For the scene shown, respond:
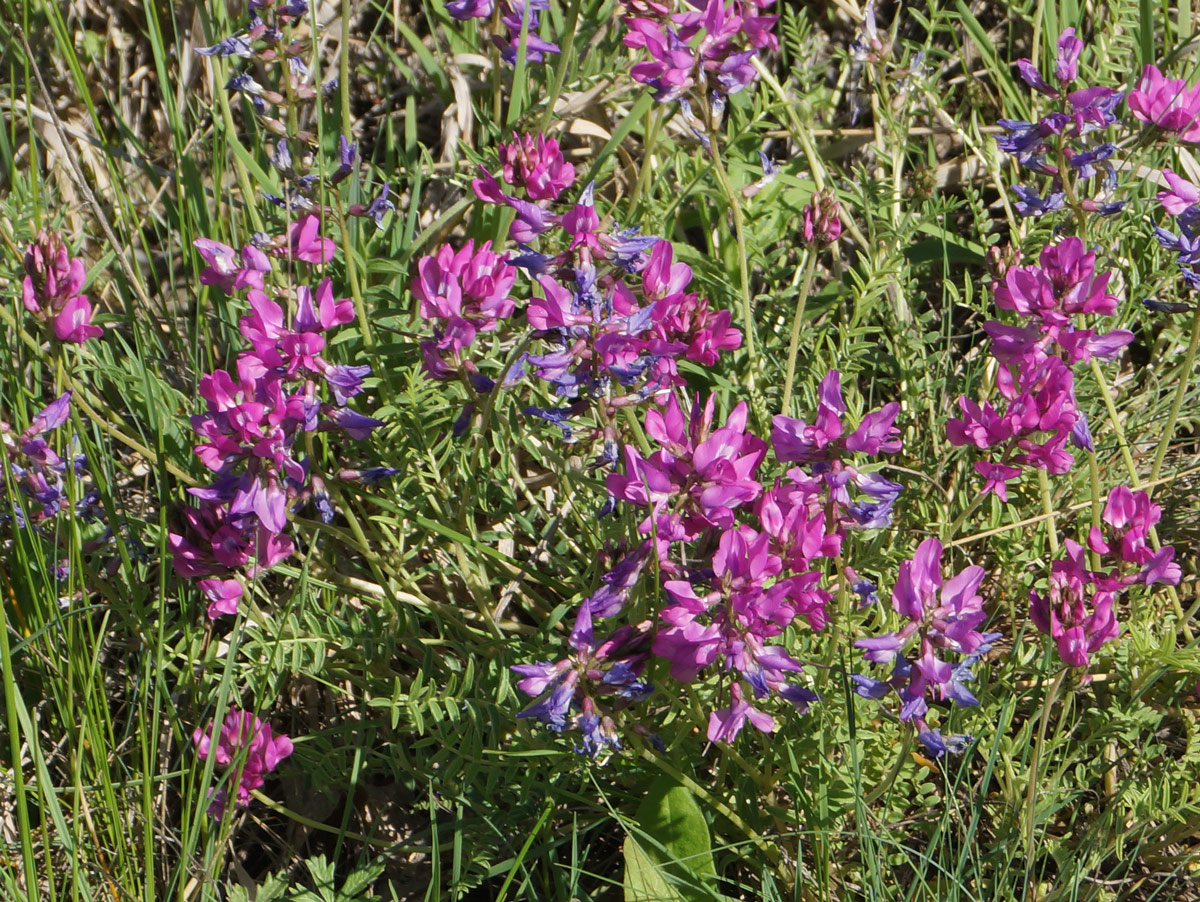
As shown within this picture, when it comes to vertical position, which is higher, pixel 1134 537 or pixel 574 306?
pixel 574 306

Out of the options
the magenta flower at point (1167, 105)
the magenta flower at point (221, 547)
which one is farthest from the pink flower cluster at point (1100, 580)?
the magenta flower at point (221, 547)

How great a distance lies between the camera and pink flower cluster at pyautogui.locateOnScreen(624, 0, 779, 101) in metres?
2.06

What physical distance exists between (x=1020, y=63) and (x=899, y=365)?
648 millimetres

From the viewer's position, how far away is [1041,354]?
1.83 metres

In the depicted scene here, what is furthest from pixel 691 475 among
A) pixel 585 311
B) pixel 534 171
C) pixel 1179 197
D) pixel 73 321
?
pixel 1179 197

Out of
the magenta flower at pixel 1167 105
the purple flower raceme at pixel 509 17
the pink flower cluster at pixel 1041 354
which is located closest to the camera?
the pink flower cluster at pixel 1041 354

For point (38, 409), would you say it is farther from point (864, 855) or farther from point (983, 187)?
point (983, 187)

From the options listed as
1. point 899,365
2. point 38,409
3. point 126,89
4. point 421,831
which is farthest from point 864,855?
point 126,89

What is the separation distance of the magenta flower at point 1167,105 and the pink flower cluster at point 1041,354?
1.48ft

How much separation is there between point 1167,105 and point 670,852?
1.57 metres

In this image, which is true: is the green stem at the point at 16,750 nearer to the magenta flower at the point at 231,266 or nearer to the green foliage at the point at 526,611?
the green foliage at the point at 526,611

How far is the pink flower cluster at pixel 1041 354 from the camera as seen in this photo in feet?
5.67

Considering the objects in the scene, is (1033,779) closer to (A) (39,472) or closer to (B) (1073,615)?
(B) (1073,615)

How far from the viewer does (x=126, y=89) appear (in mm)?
3490
